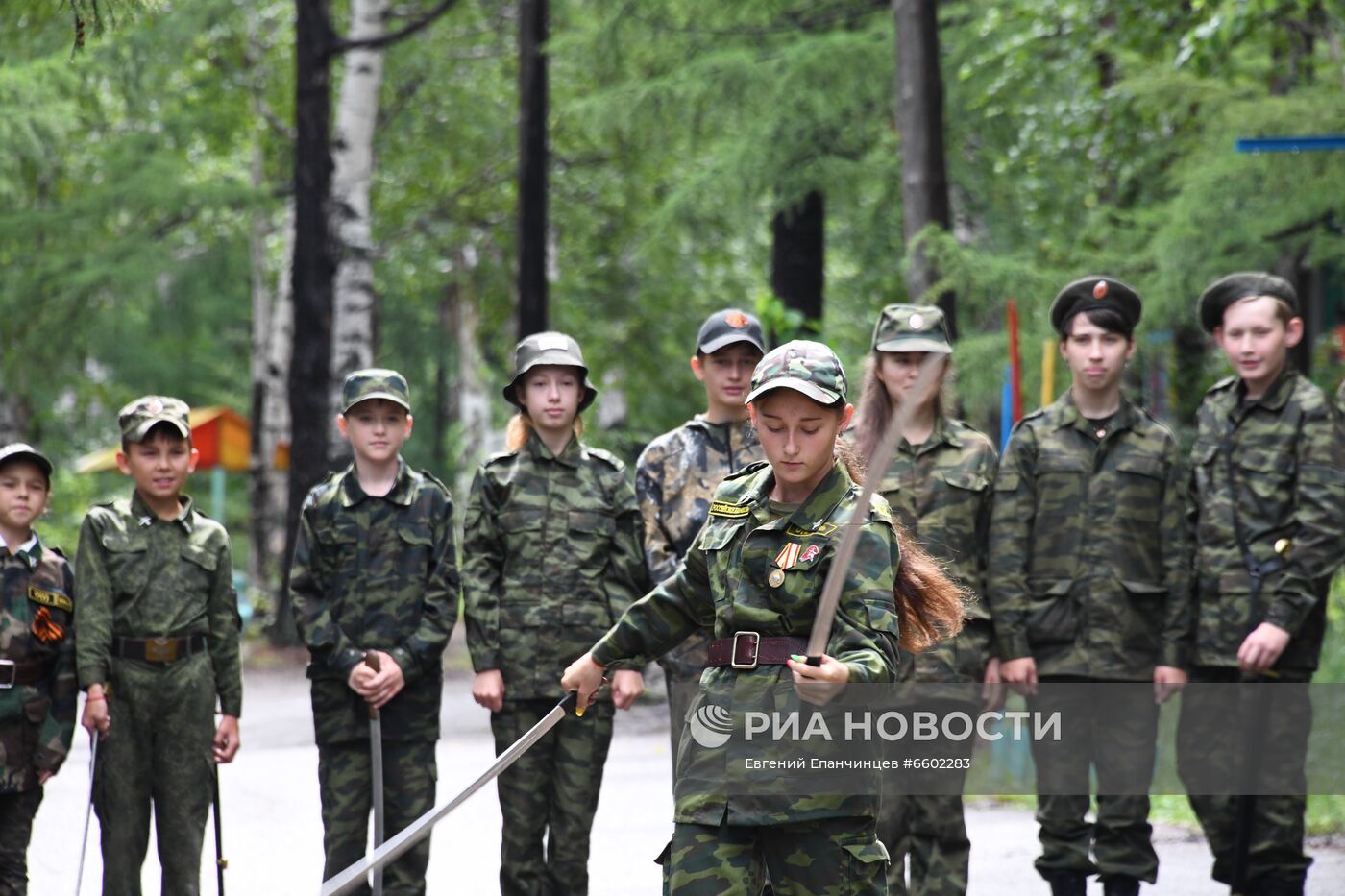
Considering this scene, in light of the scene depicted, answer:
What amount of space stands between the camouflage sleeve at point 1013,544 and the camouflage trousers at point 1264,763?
2.45 ft

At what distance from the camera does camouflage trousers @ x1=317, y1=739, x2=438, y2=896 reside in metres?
6.40

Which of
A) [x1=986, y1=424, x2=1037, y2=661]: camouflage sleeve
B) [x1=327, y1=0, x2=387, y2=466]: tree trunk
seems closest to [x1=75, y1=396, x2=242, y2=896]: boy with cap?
[x1=986, y1=424, x2=1037, y2=661]: camouflage sleeve

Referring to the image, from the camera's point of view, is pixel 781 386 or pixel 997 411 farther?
pixel 997 411

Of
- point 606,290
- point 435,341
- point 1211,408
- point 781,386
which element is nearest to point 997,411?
point 606,290

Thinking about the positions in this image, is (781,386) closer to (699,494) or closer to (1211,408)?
(699,494)

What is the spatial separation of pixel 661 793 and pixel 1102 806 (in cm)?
416

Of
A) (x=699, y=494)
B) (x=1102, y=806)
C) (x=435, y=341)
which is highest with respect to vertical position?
(x=435, y=341)

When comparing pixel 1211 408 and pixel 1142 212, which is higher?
pixel 1142 212

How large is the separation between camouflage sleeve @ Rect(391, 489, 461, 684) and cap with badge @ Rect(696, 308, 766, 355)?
1206 mm

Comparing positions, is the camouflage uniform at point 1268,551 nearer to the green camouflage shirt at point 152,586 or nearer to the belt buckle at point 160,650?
the green camouflage shirt at point 152,586

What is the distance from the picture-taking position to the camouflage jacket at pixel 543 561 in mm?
6465

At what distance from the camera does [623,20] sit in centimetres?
1559

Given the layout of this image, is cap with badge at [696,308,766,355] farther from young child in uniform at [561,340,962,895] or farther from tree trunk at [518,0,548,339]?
tree trunk at [518,0,548,339]

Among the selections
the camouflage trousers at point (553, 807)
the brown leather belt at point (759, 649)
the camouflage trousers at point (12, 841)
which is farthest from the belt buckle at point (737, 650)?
the camouflage trousers at point (12, 841)
